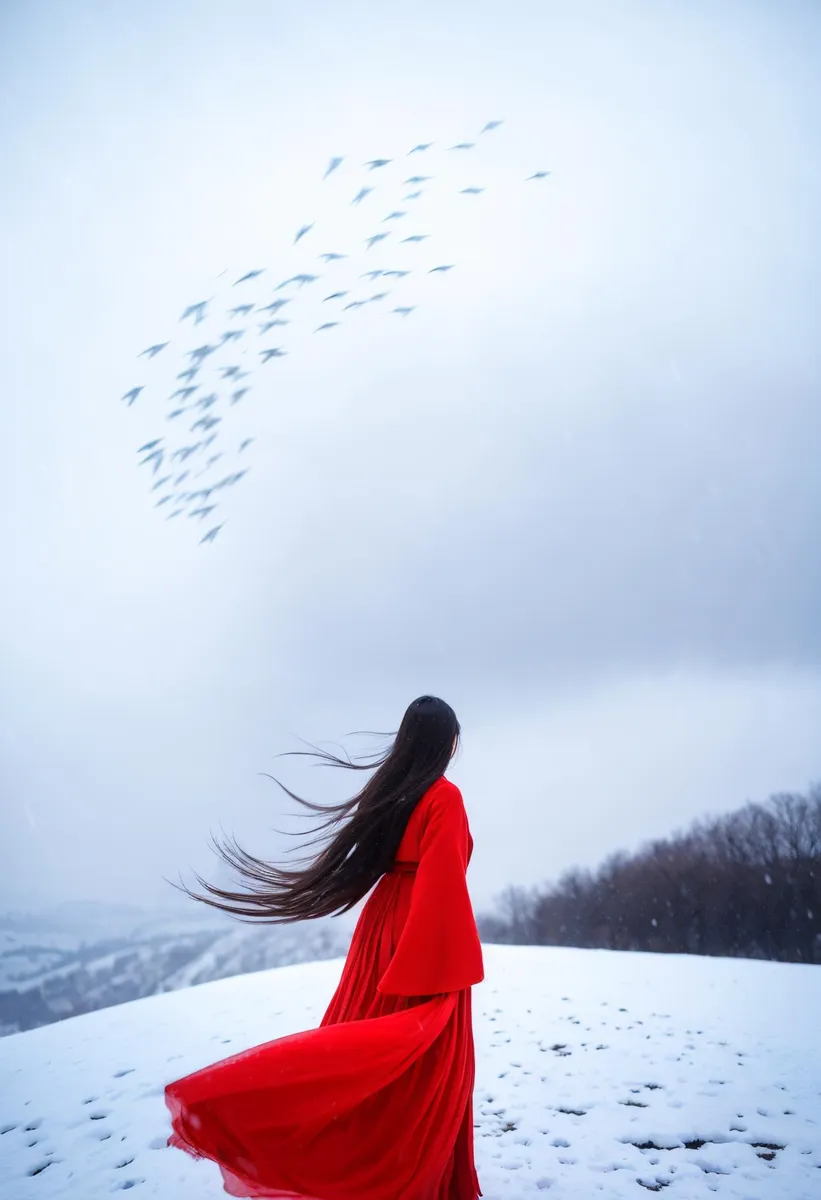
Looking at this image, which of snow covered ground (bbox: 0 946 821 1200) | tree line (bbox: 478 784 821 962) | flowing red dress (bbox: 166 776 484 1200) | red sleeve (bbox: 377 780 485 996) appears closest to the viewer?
flowing red dress (bbox: 166 776 484 1200)

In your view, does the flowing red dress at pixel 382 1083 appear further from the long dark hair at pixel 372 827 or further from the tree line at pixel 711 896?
the tree line at pixel 711 896

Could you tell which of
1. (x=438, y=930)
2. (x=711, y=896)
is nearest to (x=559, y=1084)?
(x=438, y=930)

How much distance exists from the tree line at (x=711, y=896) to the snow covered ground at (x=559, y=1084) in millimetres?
23477

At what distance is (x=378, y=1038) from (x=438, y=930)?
372 millimetres

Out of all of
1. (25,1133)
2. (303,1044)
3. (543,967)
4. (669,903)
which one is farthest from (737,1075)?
(669,903)

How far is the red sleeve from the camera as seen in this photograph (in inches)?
97.0

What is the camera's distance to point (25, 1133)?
404cm

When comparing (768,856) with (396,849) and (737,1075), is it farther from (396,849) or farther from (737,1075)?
(396,849)

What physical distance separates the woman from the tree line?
28416 mm

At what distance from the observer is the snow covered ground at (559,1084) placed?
3.31 m

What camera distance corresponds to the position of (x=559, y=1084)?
4.58 meters

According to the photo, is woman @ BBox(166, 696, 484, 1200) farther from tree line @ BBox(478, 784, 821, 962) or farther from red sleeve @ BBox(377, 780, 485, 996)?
tree line @ BBox(478, 784, 821, 962)

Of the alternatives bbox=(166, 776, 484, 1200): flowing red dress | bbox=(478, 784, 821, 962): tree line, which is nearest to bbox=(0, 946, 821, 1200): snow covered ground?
bbox=(166, 776, 484, 1200): flowing red dress

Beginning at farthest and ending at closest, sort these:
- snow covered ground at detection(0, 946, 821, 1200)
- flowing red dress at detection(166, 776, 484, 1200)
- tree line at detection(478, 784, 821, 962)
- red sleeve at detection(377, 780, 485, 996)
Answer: tree line at detection(478, 784, 821, 962) → snow covered ground at detection(0, 946, 821, 1200) → red sleeve at detection(377, 780, 485, 996) → flowing red dress at detection(166, 776, 484, 1200)
